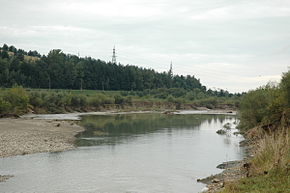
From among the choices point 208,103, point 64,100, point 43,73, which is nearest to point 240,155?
point 64,100

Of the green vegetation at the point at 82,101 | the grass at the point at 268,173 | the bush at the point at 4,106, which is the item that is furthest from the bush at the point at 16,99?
the grass at the point at 268,173

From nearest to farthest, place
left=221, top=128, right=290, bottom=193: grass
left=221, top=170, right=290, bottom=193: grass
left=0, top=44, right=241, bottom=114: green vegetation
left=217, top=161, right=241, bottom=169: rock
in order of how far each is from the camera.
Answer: left=221, top=170, right=290, bottom=193: grass
left=221, top=128, right=290, bottom=193: grass
left=217, top=161, right=241, bottom=169: rock
left=0, top=44, right=241, bottom=114: green vegetation

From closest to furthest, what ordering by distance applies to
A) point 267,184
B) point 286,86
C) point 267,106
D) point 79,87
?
point 267,184 < point 286,86 < point 267,106 < point 79,87

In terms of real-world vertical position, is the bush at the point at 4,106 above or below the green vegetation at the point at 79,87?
below

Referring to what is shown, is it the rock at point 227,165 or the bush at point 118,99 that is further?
the bush at point 118,99

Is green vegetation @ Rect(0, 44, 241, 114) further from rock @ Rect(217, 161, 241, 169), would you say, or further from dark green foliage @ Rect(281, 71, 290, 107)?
rock @ Rect(217, 161, 241, 169)

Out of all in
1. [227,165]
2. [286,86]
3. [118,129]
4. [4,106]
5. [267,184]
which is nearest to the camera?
[267,184]

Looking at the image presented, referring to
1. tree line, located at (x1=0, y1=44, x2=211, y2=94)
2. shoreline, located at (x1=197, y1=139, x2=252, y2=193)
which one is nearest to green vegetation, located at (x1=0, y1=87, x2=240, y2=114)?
tree line, located at (x1=0, y1=44, x2=211, y2=94)

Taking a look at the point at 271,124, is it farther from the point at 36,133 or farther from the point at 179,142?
the point at 36,133

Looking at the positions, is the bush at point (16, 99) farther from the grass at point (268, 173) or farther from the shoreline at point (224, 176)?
the grass at point (268, 173)

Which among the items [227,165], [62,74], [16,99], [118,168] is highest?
[62,74]

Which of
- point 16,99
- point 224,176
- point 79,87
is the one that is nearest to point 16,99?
point 16,99

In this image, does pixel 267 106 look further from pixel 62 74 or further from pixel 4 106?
pixel 62 74

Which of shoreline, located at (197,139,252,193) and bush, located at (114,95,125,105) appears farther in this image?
bush, located at (114,95,125,105)
